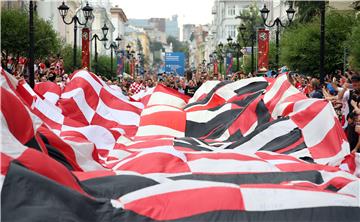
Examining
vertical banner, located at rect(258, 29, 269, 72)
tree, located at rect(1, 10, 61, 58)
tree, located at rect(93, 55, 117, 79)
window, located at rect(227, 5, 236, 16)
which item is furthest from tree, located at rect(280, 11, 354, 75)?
window, located at rect(227, 5, 236, 16)

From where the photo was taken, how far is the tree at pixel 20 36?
34656 mm

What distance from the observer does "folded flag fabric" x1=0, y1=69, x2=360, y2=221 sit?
204 inches

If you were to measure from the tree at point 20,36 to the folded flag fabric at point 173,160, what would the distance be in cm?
2330

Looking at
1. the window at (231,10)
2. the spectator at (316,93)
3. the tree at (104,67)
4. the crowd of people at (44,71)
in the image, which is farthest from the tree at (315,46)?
the window at (231,10)

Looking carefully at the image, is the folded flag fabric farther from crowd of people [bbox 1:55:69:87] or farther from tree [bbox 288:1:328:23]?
tree [bbox 288:1:328:23]

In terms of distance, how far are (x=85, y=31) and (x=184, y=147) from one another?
21.9 m

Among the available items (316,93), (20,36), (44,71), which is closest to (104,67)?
(20,36)

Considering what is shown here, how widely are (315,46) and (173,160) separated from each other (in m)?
24.3

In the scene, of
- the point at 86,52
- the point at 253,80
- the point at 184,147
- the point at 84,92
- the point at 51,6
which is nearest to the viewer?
the point at 184,147

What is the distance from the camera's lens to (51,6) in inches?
2685

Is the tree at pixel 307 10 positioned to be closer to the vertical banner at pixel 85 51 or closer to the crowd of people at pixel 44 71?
the crowd of people at pixel 44 71

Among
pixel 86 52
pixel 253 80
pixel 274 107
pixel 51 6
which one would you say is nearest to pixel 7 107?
pixel 274 107

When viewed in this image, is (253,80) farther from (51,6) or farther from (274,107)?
(51,6)

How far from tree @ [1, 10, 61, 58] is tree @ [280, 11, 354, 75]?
11.9m
